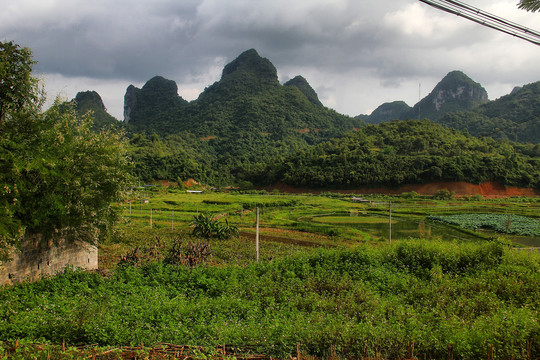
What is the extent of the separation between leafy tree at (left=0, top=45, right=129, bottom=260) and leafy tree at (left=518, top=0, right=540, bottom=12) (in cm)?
1159

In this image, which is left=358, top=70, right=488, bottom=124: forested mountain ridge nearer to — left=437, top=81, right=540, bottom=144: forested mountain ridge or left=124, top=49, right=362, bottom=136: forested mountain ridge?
left=437, top=81, right=540, bottom=144: forested mountain ridge

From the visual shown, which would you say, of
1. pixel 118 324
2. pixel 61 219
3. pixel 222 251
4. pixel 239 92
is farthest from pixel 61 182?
pixel 239 92

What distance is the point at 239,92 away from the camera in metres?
137

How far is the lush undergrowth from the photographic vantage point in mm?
5754

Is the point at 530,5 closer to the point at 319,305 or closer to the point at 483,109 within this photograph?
the point at 319,305

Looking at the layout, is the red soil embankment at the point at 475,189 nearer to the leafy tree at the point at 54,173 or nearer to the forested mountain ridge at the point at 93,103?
the leafy tree at the point at 54,173

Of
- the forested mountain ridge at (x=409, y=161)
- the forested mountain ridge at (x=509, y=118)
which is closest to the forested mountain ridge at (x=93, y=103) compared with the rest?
the forested mountain ridge at (x=409, y=161)

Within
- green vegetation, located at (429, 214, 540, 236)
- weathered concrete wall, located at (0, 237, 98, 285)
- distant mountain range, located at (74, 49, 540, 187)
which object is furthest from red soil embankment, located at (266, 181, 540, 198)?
weathered concrete wall, located at (0, 237, 98, 285)

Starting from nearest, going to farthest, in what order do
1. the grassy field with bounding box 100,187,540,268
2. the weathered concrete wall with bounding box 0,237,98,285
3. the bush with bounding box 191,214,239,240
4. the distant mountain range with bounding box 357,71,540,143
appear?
1. the weathered concrete wall with bounding box 0,237,98,285
2. the grassy field with bounding box 100,187,540,268
3. the bush with bounding box 191,214,239,240
4. the distant mountain range with bounding box 357,71,540,143

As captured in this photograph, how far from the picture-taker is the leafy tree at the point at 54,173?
356 inches

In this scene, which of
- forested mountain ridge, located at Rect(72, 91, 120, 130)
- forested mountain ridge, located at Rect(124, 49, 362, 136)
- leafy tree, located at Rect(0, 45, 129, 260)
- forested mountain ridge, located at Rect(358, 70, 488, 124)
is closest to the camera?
leafy tree, located at Rect(0, 45, 129, 260)

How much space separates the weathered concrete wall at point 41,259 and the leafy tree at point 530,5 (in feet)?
42.2

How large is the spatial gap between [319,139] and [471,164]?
219 ft

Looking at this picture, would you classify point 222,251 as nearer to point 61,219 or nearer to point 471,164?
point 61,219
